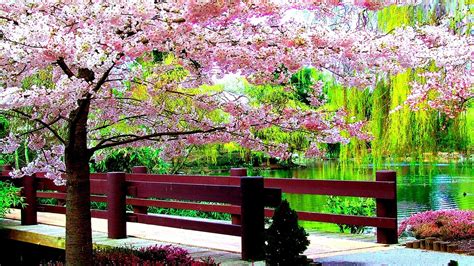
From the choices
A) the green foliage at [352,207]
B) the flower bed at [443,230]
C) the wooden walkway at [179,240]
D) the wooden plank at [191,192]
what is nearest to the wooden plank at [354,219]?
the wooden walkway at [179,240]

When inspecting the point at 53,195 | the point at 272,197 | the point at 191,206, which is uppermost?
the point at 272,197

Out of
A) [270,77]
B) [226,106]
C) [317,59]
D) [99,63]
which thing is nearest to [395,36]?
[317,59]

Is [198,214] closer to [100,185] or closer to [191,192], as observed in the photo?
[100,185]

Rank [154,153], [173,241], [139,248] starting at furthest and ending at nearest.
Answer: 1. [154,153]
2. [173,241]
3. [139,248]

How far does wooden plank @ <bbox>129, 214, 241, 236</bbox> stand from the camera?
8047 mm

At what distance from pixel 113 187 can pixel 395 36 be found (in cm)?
478

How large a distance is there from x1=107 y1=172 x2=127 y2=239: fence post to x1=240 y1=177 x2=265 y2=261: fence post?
258 cm

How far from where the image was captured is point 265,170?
33.9 metres

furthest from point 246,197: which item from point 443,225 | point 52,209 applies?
point 52,209

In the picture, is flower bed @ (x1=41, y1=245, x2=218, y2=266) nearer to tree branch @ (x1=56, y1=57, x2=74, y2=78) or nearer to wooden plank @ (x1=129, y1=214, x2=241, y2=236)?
wooden plank @ (x1=129, y1=214, x2=241, y2=236)

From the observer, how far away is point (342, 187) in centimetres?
888

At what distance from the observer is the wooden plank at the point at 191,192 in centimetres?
787

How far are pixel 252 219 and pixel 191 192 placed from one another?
1.23 m

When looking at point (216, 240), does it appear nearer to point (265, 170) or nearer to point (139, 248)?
point (139, 248)
